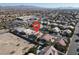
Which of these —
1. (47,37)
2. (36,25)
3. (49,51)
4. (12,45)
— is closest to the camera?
(49,51)

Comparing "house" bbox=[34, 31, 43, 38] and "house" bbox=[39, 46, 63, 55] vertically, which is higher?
"house" bbox=[34, 31, 43, 38]

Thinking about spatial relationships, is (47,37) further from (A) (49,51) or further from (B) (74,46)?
(B) (74,46)

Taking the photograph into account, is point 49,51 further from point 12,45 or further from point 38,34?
point 12,45

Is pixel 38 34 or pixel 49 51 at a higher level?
pixel 38 34

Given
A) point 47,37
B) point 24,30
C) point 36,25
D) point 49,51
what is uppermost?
point 36,25

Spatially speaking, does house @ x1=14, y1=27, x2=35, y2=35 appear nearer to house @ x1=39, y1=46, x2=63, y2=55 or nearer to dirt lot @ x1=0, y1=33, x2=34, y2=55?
dirt lot @ x1=0, y1=33, x2=34, y2=55

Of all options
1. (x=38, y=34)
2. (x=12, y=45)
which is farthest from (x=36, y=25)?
(x=12, y=45)

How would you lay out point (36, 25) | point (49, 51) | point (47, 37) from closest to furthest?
point (49, 51) → point (47, 37) → point (36, 25)

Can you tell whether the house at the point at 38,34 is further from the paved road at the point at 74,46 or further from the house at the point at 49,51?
the paved road at the point at 74,46

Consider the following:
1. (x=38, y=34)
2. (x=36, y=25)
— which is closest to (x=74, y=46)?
(x=38, y=34)

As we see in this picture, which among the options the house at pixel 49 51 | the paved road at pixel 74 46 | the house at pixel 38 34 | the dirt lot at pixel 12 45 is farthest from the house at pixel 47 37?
the paved road at pixel 74 46

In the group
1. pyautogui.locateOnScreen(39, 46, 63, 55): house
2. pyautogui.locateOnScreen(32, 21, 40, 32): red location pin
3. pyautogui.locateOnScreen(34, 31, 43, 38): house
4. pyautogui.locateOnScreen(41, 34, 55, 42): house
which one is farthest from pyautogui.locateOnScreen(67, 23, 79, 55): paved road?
pyautogui.locateOnScreen(32, 21, 40, 32): red location pin

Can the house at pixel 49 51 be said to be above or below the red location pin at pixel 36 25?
below

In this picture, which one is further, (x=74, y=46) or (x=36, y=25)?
(x=36, y=25)
